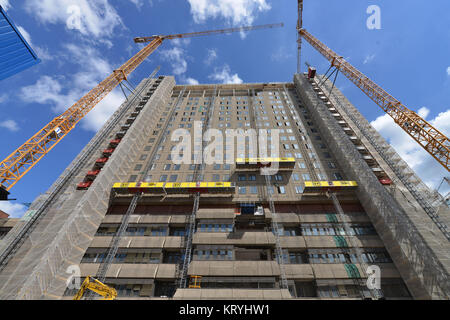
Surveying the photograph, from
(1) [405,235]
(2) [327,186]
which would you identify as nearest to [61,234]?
(2) [327,186]

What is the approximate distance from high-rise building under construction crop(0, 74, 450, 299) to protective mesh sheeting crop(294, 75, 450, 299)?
159 millimetres

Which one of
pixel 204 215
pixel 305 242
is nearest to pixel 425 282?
pixel 305 242

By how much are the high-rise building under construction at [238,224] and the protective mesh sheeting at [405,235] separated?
159 mm

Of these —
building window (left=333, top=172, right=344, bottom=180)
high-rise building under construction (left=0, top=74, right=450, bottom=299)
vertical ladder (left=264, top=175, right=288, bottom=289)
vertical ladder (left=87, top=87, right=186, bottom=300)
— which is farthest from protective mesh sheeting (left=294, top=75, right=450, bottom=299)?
vertical ladder (left=87, top=87, right=186, bottom=300)

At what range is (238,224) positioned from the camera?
3484cm

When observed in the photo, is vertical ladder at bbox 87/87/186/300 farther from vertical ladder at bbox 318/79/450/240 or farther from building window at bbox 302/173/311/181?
vertical ladder at bbox 318/79/450/240

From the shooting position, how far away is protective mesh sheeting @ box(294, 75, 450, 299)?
960 inches

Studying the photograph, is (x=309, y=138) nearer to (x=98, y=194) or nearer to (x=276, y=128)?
(x=276, y=128)

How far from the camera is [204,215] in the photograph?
33969 mm

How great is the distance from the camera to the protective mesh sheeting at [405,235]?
24.4 metres

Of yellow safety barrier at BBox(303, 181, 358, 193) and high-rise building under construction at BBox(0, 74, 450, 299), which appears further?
yellow safety barrier at BBox(303, 181, 358, 193)

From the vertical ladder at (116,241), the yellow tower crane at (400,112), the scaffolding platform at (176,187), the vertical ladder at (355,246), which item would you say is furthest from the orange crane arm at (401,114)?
the vertical ladder at (116,241)

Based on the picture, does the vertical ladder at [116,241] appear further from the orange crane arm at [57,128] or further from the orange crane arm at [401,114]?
the orange crane arm at [401,114]
